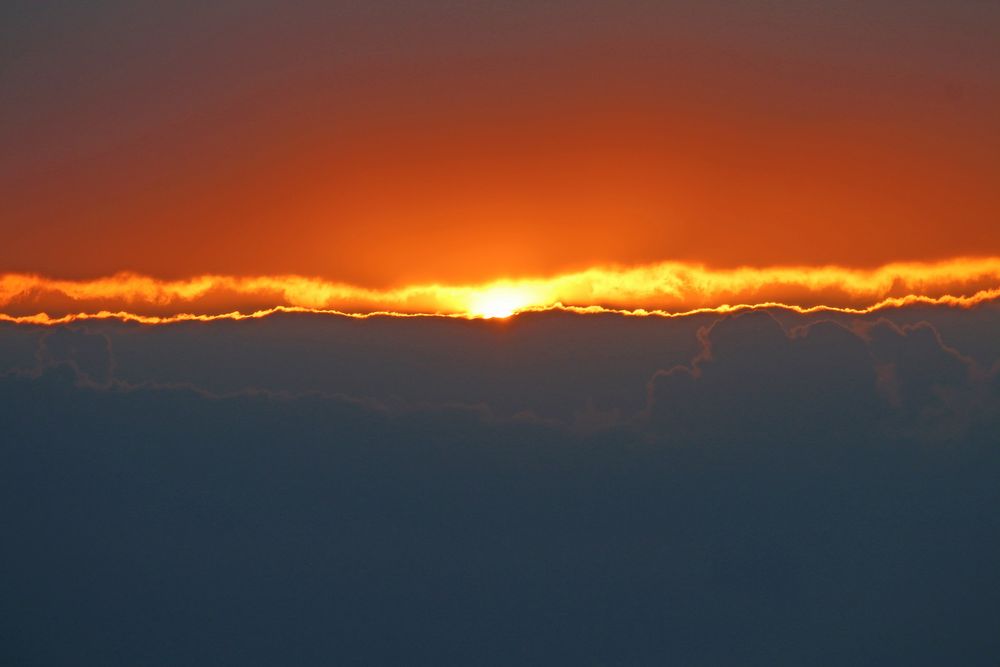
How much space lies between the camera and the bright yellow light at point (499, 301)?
11.0ft

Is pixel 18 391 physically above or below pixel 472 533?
above

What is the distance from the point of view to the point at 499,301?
11.1ft

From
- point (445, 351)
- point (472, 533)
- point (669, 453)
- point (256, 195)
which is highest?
point (256, 195)

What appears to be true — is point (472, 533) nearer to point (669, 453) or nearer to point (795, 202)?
point (669, 453)

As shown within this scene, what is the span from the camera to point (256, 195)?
136 inches

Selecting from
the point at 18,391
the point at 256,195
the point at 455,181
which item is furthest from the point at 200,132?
the point at 18,391

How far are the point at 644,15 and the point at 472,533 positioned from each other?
1911mm

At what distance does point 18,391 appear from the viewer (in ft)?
11.7

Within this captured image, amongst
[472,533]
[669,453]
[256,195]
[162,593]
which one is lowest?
[162,593]

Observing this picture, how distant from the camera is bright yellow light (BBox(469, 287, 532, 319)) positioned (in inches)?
133

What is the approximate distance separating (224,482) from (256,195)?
3.37ft

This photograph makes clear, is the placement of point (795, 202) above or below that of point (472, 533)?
above

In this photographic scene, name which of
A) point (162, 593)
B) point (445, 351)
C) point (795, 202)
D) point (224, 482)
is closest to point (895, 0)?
point (795, 202)

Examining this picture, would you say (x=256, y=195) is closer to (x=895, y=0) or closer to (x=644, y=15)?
(x=644, y=15)
